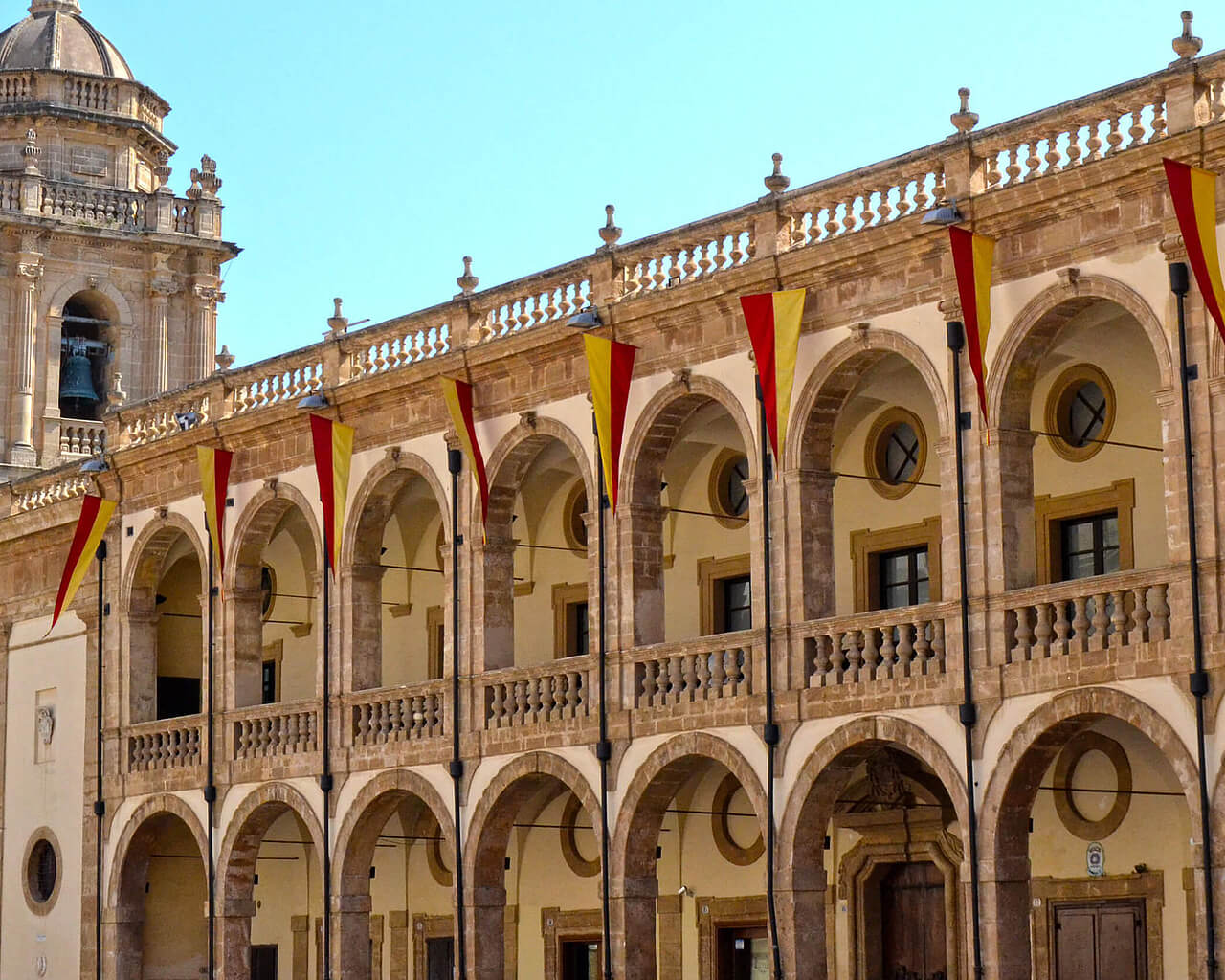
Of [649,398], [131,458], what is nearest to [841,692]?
[649,398]

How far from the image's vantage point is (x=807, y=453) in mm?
24500

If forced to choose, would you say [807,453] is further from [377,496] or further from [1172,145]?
[377,496]

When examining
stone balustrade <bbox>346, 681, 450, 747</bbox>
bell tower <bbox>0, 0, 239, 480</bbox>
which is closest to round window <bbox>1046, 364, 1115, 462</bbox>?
stone balustrade <bbox>346, 681, 450, 747</bbox>

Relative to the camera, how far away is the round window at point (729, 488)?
1123 inches

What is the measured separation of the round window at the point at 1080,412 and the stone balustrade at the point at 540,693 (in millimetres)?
5363

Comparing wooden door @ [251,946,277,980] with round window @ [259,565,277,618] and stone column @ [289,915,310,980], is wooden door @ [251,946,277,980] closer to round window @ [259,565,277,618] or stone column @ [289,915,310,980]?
stone column @ [289,915,310,980]

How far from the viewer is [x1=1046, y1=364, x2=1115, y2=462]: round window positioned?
24453mm

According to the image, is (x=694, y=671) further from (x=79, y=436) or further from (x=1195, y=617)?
(x=79, y=436)

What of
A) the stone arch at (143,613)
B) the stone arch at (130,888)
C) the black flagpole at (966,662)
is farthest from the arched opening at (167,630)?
the black flagpole at (966,662)

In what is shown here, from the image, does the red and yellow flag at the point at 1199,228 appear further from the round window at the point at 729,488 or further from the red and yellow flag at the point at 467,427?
the red and yellow flag at the point at 467,427

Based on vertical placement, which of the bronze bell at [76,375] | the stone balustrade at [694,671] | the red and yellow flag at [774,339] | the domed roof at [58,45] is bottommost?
the stone balustrade at [694,671]

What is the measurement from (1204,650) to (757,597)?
5402 mm

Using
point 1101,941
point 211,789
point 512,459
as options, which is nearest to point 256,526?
point 211,789

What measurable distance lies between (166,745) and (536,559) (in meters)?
5.58
